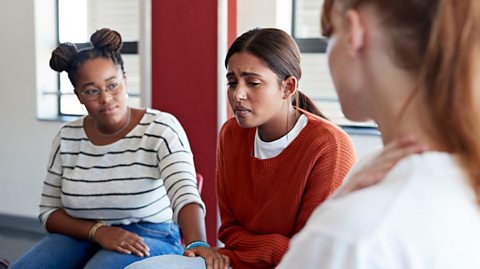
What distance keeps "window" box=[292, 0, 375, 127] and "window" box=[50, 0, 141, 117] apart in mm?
1142

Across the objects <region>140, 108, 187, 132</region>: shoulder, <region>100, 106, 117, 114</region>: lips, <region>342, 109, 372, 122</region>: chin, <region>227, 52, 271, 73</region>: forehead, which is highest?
<region>342, 109, 372, 122</region>: chin

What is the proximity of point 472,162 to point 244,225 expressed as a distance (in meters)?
1.02

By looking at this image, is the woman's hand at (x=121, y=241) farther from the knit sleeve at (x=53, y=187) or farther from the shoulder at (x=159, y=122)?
A: the shoulder at (x=159, y=122)

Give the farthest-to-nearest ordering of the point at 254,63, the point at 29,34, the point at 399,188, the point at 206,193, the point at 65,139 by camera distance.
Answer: the point at 29,34 → the point at 206,193 → the point at 65,139 → the point at 254,63 → the point at 399,188

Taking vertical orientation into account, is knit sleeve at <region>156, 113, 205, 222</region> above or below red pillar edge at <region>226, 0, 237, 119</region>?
below

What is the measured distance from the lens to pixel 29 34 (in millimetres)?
3684

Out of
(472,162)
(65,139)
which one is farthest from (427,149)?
(65,139)

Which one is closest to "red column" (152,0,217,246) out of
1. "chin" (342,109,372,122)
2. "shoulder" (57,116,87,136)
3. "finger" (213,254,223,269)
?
"shoulder" (57,116,87,136)

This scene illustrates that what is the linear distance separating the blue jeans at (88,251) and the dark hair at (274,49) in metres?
0.64

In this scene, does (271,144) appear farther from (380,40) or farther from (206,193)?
(206,193)

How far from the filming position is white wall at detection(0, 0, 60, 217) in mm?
3697

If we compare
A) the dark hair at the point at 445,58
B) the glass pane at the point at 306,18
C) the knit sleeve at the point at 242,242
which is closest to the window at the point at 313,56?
the glass pane at the point at 306,18

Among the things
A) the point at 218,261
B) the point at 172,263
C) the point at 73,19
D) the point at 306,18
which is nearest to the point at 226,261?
the point at 218,261

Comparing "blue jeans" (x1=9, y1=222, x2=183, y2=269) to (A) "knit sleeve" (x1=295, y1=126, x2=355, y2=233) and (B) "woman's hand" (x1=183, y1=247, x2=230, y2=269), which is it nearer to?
(B) "woman's hand" (x1=183, y1=247, x2=230, y2=269)
